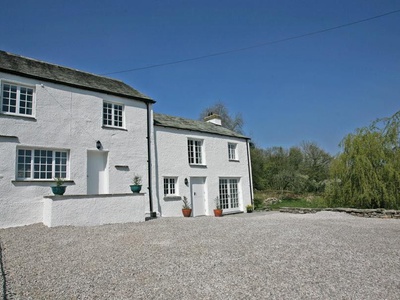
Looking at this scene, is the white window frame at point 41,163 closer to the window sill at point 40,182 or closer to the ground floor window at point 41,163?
the ground floor window at point 41,163

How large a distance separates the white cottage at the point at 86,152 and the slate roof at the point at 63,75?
0.14ft

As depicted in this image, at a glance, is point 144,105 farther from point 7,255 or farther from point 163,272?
point 163,272

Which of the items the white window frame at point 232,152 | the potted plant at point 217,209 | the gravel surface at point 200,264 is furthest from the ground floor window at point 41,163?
the white window frame at point 232,152

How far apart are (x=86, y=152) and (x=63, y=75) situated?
369 cm

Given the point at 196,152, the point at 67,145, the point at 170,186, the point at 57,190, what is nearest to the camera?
the point at 57,190

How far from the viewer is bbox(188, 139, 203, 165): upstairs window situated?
54.9 ft

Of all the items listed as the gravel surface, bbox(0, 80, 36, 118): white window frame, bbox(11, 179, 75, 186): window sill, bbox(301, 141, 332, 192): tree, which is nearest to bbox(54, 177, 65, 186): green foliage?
bbox(11, 179, 75, 186): window sill

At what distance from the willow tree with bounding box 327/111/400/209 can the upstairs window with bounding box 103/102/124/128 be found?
11874 mm

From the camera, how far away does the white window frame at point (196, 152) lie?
54.9ft

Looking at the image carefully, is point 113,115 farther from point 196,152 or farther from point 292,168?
point 292,168

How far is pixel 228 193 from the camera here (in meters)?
18.4

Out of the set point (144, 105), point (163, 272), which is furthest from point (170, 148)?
point (163, 272)

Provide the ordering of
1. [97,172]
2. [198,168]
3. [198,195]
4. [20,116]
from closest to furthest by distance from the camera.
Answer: [20,116] < [97,172] < [198,195] < [198,168]

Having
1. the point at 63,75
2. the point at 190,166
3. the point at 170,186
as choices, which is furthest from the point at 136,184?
the point at 63,75
